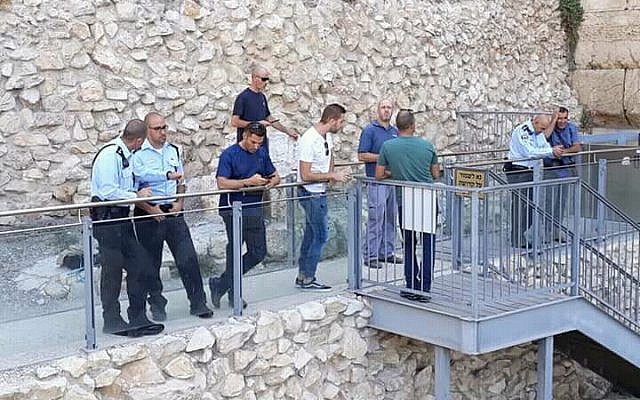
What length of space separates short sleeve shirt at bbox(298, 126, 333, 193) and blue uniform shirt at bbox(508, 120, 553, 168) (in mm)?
2537

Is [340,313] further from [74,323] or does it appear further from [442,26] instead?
[442,26]

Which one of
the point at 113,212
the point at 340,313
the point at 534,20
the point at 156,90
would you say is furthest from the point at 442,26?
the point at 113,212

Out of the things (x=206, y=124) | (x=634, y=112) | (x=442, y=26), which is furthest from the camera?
(x=634, y=112)

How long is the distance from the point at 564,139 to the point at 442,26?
393cm

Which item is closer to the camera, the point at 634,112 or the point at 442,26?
the point at 442,26

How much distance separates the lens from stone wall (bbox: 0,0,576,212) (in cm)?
938

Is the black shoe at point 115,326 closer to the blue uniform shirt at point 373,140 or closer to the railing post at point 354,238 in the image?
the railing post at point 354,238

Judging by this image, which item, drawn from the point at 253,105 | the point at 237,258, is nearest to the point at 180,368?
the point at 237,258

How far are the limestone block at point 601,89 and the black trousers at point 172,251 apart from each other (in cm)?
1043

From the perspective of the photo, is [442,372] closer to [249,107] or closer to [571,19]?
[249,107]

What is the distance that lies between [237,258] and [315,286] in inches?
34.7

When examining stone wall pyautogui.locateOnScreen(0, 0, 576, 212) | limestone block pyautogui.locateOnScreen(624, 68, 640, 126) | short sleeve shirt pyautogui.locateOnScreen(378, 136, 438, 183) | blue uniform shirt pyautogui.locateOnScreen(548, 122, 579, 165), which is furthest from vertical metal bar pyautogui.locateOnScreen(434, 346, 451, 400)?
limestone block pyautogui.locateOnScreen(624, 68, 640, 126)

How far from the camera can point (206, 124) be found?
1055 centimetres

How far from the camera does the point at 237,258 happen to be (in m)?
7.04
